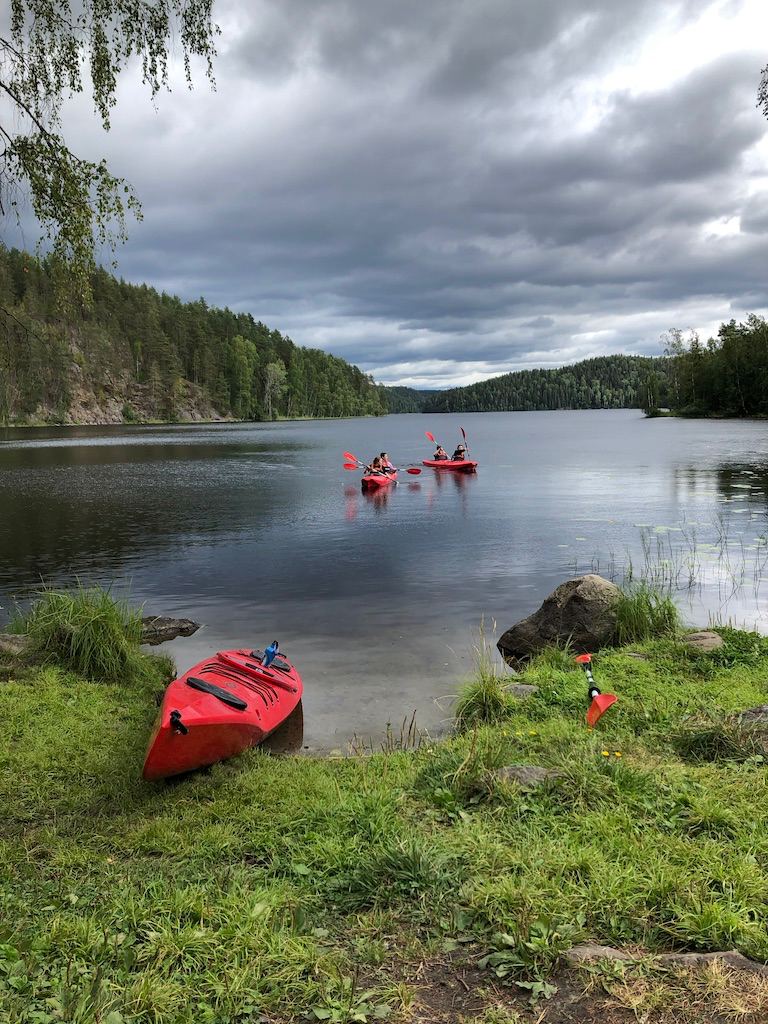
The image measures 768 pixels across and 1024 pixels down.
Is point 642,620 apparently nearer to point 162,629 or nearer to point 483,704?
point 483,704

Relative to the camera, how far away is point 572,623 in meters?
11.2

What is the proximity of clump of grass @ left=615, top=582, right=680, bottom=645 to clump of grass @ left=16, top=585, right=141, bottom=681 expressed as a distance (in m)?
7.65

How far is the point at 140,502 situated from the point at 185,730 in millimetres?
27627

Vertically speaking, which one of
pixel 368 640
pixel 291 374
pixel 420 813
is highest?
pixel 291 374

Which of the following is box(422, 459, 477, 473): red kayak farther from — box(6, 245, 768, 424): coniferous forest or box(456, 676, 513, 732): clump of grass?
box(6, 245, 768, 424): coniferous forest

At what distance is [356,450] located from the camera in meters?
72.9

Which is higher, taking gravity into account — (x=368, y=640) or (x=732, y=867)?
(x=732, y=867)

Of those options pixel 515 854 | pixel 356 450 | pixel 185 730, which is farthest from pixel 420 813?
pixel 356 450

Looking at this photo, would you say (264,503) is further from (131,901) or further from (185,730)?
(131,901)

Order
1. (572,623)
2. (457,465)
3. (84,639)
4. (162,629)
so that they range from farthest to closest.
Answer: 1. (457,465)
2. (162,629)
3. (572,623)
4. (84,639)

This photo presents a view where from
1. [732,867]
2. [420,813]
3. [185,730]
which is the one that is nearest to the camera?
[732,867]

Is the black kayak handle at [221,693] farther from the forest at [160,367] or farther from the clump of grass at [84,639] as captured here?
the forest at [160,367]

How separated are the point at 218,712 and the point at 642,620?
711 centimetres

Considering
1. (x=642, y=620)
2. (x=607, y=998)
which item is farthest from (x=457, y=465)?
(x=607, y=998)
